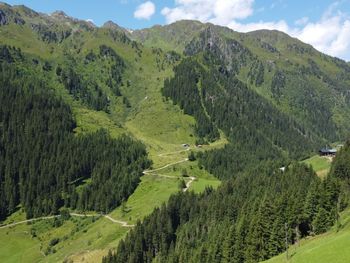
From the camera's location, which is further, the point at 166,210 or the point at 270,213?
the point at 166,210

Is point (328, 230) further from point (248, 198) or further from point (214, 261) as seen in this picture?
point (248, 198)

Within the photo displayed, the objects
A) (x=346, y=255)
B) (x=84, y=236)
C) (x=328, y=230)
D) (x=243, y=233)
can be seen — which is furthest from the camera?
(x=84, y=236)

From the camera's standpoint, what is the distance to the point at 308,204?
120188mm

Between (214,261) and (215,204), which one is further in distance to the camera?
(215,204)

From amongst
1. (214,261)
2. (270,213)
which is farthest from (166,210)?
(270,213)

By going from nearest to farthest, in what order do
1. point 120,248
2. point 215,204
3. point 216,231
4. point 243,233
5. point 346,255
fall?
point 346,255, point 243,233, point 216,231, point 120,248, point 215,204

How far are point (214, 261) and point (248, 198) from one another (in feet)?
139

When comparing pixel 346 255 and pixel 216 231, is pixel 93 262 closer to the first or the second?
pixel 216 231

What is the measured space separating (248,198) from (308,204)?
153 feet

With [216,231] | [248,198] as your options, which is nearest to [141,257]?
[216,231]

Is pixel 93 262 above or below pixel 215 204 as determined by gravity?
below

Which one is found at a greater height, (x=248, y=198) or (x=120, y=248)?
(x=248, y=198)

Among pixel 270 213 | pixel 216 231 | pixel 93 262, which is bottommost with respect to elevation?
pixel 93 262

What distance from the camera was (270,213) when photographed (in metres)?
121
